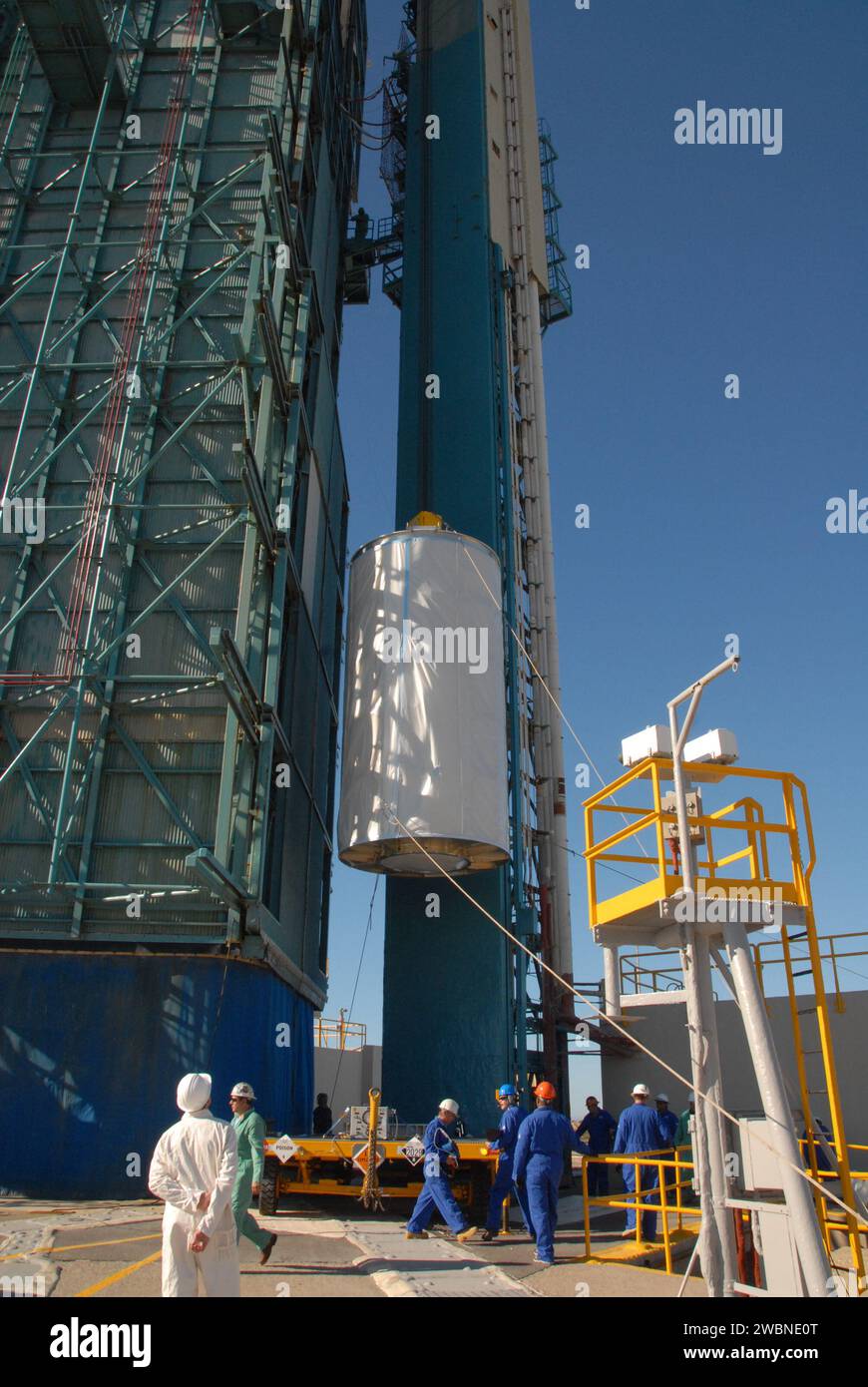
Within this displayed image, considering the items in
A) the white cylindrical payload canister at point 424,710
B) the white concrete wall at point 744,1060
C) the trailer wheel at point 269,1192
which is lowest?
the trailer wheel at point 269,1192

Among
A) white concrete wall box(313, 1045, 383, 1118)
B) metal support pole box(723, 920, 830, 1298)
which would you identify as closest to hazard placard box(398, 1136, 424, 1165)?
metal support pole box(723, 920, 830, 1298)

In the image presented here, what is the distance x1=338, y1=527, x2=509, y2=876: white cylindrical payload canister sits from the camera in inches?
607

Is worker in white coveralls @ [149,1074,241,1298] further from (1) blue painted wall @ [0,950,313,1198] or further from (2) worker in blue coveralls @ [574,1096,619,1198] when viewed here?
(2) worker in blue coveralls @ [574,1096,619,1198]

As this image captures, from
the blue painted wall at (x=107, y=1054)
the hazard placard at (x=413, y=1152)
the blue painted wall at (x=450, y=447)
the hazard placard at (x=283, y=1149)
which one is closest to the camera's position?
the hazard placard at (x=283, y=1149)

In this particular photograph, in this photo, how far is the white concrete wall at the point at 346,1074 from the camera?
86.9 feet

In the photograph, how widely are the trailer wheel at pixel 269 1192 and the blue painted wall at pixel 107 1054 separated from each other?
7.56ft

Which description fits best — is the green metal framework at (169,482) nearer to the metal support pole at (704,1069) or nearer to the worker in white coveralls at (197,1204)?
the metal support pole at (704,1069)

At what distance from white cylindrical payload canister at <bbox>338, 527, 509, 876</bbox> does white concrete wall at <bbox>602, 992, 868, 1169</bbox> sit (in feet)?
21.8

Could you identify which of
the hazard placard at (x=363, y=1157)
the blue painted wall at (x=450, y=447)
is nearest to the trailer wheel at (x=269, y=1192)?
the hazard placard at (x=363, y=1157)

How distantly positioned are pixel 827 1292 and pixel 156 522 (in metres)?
15.7

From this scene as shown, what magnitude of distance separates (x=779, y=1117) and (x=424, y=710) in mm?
9340
